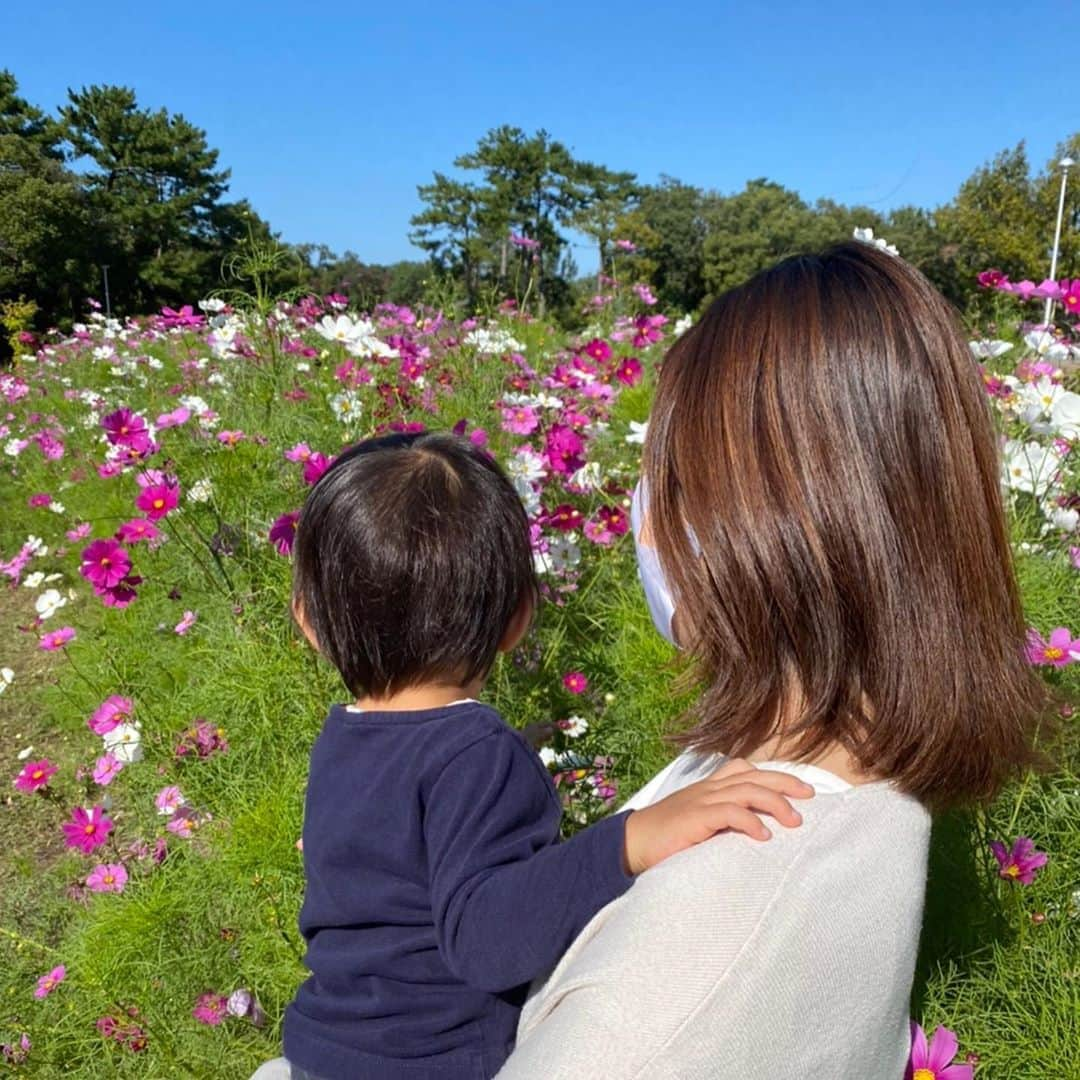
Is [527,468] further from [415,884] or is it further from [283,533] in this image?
[415,884]

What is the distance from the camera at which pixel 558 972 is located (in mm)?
708

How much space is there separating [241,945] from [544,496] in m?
1.21

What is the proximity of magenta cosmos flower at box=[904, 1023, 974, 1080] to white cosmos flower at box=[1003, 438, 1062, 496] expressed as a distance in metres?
1.24

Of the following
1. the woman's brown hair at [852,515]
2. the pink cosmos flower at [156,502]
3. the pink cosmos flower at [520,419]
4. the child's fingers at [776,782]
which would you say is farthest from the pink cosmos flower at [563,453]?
the child's fingers at [776,782]

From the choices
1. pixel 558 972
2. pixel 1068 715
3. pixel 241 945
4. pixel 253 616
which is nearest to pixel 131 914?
pixel 241 945

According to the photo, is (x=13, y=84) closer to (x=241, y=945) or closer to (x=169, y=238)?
(x=169, y=238)

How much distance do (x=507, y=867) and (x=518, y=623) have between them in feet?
1.21

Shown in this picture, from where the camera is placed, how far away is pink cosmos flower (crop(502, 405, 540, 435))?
2420 mm

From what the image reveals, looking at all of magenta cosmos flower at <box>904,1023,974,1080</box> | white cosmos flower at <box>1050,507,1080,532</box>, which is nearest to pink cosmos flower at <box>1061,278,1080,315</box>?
white cosmos flower at <box>1050,507,1080,532</box>

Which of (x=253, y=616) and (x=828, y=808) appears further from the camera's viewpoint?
(x=253, y=616)

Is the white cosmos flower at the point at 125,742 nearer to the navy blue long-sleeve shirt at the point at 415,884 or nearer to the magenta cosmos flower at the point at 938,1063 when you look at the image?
the navy blue long-sleeve shirt at the point at 415,884

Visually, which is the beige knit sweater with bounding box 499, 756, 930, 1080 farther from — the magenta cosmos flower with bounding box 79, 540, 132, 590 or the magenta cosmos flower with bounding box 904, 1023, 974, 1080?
the magenta cosmos flower with bounding box 79, 540, 132, 590

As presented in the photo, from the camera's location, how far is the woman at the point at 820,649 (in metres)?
0.59

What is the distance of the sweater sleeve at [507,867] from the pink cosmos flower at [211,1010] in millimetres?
1002
